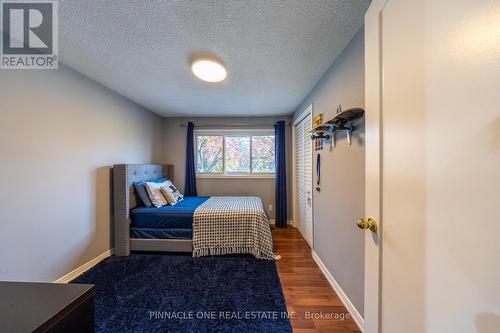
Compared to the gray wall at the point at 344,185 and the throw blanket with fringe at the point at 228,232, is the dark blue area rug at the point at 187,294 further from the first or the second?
the gray wall at the point at 344,185

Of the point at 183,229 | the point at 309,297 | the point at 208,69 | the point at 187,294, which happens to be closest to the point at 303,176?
the point at 309,297

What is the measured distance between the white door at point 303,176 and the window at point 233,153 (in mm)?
680

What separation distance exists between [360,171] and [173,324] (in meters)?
1.85

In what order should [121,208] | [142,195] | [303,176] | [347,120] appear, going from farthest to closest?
1. [303,176]
2. [142,195]
3. [121,208]
4. [347,120]

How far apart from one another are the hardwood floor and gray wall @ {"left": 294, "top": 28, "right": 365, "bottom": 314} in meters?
0.16

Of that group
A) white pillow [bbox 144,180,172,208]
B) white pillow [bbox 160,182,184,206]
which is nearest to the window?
white pillow [bbox 160,182,184,206]

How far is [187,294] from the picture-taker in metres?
1.80

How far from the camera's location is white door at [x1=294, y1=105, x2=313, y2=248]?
2.79m

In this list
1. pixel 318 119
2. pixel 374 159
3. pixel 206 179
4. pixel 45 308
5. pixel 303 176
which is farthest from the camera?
pixel 206 179

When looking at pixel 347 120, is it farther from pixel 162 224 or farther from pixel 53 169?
pixel 53 169

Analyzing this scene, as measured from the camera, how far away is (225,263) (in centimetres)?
235

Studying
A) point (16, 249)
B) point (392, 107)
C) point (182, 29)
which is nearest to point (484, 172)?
point (392, 107)

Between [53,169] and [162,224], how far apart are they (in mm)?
1267

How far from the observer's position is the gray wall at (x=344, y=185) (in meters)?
1.46
